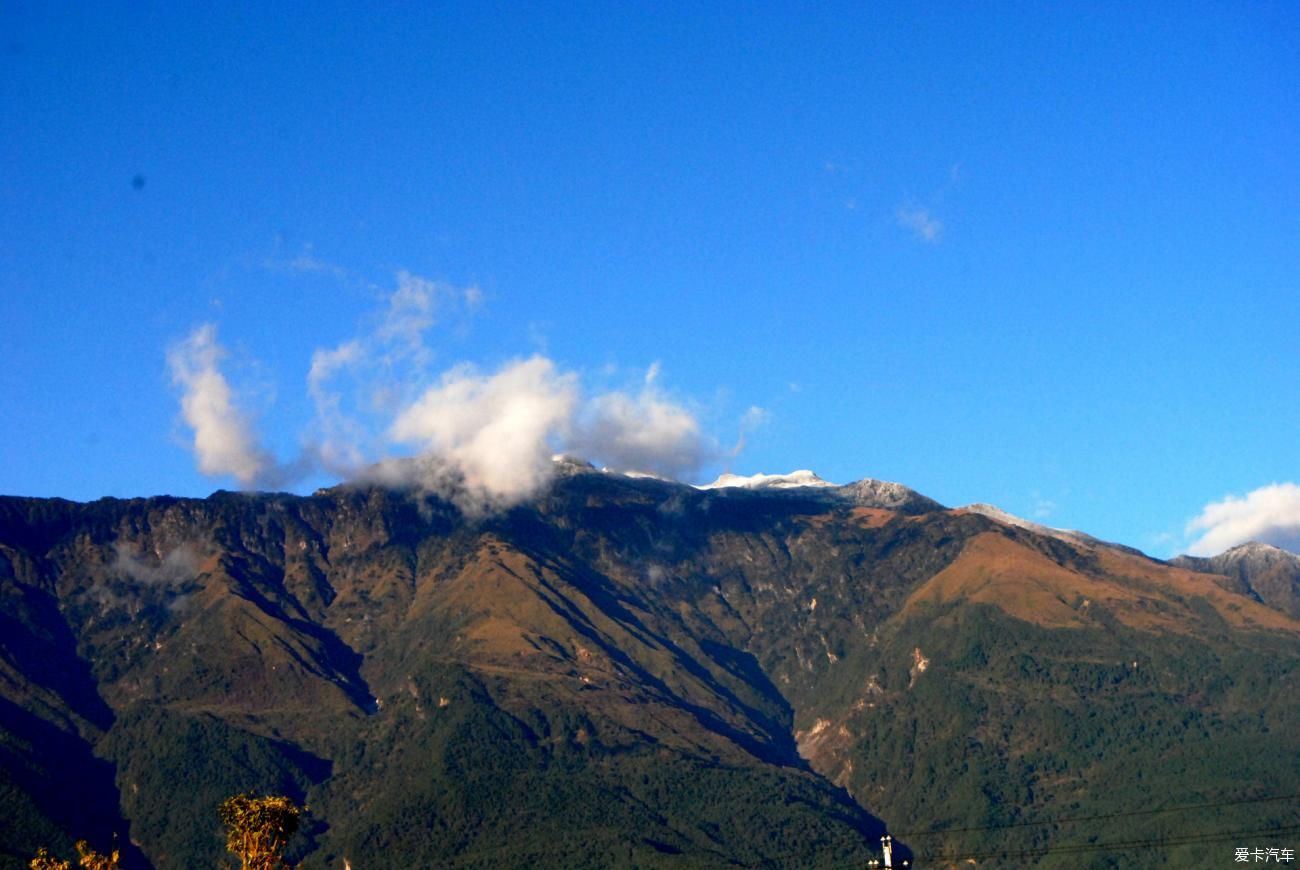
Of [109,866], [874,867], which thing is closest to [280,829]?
[109,866]

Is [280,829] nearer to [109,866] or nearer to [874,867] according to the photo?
[109,866]

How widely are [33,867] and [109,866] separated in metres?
6.45

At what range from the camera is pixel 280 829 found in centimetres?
12069

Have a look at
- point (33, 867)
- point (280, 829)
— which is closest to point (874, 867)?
point (280, 829)

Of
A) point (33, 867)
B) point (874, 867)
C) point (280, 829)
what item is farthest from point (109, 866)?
point (874, 867)

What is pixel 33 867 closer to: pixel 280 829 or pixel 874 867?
pixel 280 829

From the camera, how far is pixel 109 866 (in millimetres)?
105125

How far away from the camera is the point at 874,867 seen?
335 ft

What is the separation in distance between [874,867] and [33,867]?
50826mm

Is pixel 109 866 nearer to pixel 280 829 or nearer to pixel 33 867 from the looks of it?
pixel 33 867

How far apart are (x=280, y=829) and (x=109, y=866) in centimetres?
1706

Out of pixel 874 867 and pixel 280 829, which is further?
pixel 280 829

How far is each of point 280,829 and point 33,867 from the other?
57.8 feet

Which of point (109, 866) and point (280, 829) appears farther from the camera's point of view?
point (280, 829)
